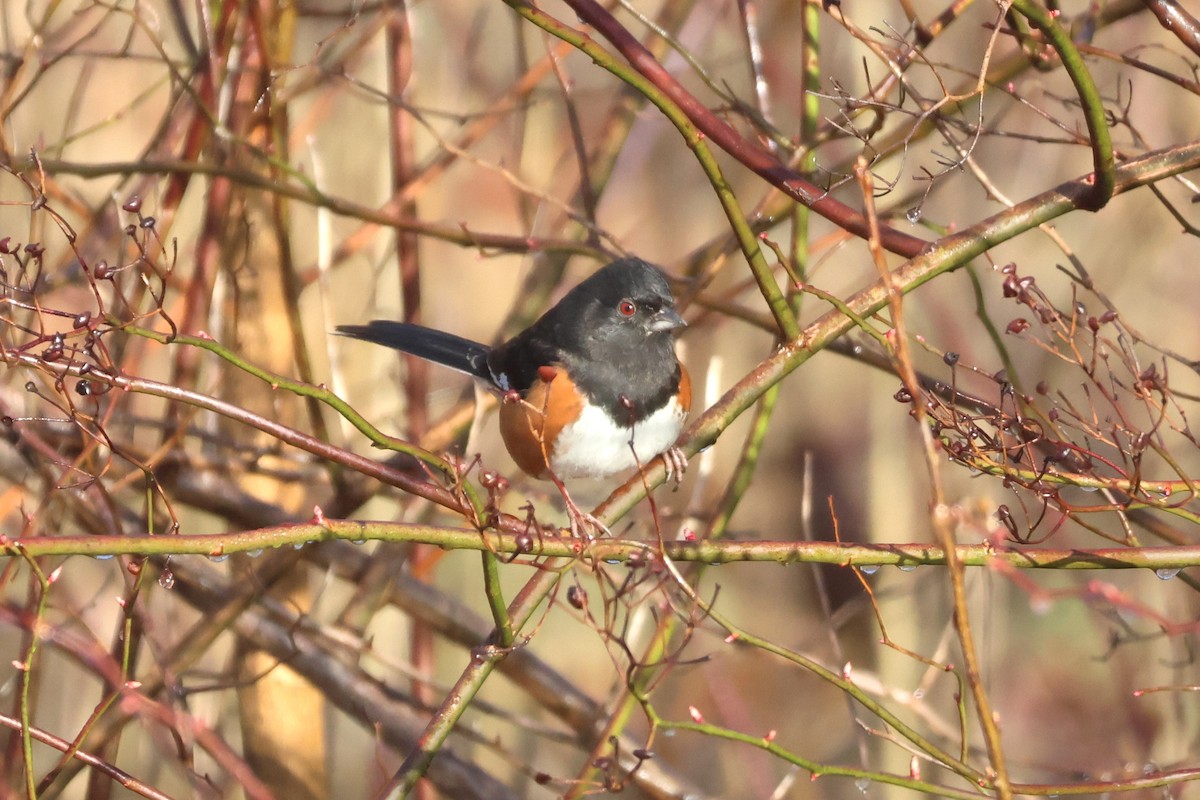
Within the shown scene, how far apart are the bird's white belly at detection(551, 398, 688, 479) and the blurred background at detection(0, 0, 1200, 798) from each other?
108 millimetres

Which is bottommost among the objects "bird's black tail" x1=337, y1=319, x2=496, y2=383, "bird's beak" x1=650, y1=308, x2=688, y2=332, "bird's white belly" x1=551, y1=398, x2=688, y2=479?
"bird's white belly" x1=551, y1=398, x2=688, y2=479

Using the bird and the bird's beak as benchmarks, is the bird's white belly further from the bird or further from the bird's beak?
the bird's beak

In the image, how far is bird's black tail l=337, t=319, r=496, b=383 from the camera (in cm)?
268

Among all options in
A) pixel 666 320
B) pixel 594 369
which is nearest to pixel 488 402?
pixel 594 369

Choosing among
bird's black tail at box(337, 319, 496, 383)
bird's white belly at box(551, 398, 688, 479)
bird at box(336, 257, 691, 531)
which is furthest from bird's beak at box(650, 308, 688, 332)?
bird's black tail at box(337, 319, 496, 383)

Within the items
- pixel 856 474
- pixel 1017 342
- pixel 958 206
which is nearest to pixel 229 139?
pixel 958 206

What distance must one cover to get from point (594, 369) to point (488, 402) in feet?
1.05

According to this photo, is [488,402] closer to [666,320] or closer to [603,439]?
[603,439]

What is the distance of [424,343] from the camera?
8.99ft

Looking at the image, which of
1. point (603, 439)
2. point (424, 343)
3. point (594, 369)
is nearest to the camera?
point (603, 439)

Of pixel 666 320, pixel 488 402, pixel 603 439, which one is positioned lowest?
pixel 603 439

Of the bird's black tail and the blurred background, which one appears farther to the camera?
the bird's black tail

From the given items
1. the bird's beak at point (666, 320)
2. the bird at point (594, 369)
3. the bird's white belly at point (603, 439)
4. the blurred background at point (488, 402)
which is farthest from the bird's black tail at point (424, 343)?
the bird's beak at point (666, 320)

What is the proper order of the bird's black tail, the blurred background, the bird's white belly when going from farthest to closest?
the bird's black tail → the bird's white belly → the blurred background
